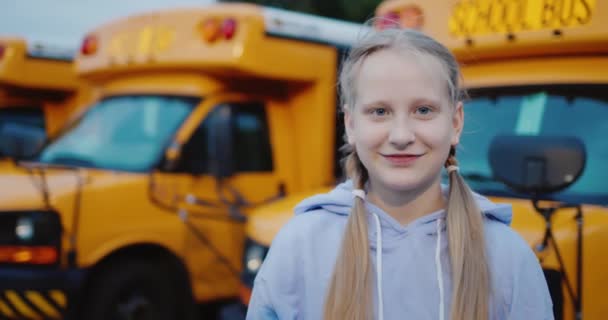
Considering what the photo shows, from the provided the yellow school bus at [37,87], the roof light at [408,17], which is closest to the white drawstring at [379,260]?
the roof light at [408,17]

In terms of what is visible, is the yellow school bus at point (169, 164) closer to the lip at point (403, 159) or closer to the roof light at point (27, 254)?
the roof light at point (27, 254)

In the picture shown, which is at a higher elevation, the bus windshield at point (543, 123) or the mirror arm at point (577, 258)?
the bus windshield at point (543, 123)

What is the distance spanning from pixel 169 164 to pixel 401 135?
11.0ft

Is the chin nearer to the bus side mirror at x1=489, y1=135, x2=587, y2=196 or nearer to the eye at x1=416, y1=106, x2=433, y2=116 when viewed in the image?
the eye at x1=416, y1=106, x2=433, y2=116

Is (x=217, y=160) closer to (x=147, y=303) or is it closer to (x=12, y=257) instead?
(x=147, y=303)

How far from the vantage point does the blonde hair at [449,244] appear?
1.62m

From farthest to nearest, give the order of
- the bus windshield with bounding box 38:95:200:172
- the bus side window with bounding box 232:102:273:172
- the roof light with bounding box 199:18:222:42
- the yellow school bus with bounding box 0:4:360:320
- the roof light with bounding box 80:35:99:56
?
the roof light with bounding box 80:35:99:56, the bus side window with bounding box 232:102:273:172, the roof light with bounding box 199:18:222:42, the bus windshield with bounding box 38:95:200:172, the yellow school bus with bounding box 0:4:360:320

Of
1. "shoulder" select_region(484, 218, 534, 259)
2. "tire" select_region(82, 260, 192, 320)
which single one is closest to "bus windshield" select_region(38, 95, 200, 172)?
"tire" select_region(82, 260, 192, 320)

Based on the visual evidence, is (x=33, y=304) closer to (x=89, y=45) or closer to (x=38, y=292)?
(x=38, y=292)

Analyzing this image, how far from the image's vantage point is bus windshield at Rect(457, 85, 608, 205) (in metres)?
3.02

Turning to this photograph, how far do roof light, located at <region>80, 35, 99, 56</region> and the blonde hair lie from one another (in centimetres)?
452

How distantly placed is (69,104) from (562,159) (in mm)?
6245

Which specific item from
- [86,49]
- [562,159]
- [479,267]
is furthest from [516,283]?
[86,49]

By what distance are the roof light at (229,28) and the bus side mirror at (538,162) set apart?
2.65m
